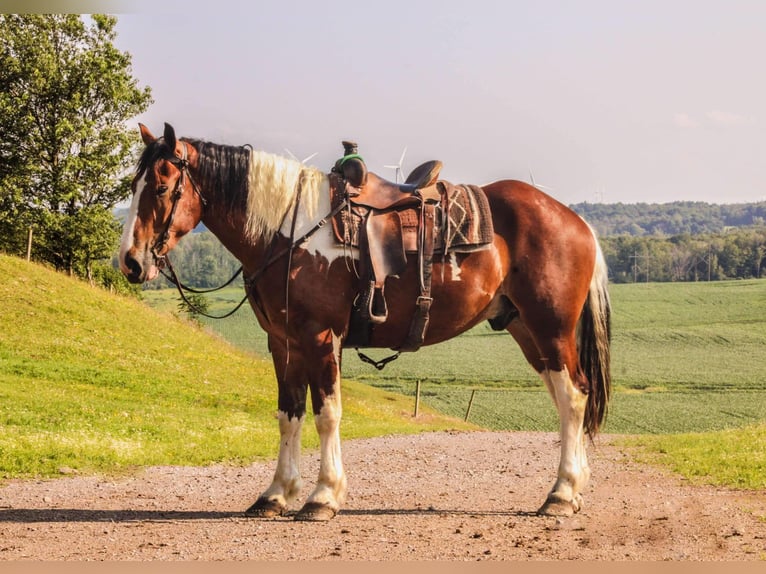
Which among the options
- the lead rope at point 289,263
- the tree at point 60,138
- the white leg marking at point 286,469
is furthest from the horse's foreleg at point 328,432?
the tree at point 60,138

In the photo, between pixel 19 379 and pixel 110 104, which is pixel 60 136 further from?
pixel 19 379

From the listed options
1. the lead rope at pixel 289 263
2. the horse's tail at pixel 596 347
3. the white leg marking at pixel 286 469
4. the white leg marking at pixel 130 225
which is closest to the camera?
the white leg marking at pixel 130 225

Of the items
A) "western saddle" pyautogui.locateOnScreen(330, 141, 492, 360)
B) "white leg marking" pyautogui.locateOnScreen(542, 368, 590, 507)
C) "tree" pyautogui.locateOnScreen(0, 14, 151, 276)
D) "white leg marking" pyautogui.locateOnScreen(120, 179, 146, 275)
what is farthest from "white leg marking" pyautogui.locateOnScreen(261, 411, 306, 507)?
"tree" pyautogui.locateOnScreen(0, 14, 151, 276)

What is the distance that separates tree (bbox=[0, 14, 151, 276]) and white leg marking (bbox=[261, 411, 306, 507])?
36.8 m

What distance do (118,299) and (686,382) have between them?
40563mm

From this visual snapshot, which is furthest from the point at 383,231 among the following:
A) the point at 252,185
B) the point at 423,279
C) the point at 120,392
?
the point at 120,392

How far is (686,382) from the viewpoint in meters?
61.6

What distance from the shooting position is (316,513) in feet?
29.2

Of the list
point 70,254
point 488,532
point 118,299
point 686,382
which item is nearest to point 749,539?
point 488,532

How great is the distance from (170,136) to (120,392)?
50.3 ft

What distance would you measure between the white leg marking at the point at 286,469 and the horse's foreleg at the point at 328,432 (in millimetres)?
521

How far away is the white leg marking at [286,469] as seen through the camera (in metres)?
9.41

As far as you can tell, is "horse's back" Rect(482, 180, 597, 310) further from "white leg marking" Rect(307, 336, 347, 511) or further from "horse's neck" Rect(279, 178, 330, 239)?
"white leg marking" Rect(307, 336, 347, 511)

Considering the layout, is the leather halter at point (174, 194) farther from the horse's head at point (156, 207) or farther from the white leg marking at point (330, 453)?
the white leg marking at point (330, 453)
